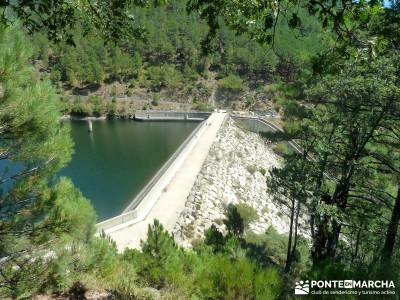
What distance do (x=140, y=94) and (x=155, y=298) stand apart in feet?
194

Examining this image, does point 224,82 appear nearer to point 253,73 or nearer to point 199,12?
point 253,73

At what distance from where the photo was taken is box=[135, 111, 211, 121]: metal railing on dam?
53.0 m

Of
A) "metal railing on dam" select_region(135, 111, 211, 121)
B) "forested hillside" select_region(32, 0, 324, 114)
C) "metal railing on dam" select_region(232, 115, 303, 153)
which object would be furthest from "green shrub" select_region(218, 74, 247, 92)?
"metal railing on dam" select_region(232, 115, 303, 153)

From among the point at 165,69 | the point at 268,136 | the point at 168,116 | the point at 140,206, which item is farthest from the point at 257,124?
the point at 268,136

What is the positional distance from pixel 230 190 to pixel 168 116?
35437 millimetres

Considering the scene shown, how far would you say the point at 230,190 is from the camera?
20.2 meters

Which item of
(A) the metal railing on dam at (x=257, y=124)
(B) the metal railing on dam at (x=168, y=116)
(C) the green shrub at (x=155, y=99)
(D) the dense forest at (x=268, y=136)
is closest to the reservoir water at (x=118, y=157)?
(B) the metal railing on dam at (x=168, y=116)

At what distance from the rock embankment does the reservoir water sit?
4.30 m

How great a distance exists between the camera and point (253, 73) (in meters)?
63.8

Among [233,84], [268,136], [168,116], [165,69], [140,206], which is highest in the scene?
[165,69]

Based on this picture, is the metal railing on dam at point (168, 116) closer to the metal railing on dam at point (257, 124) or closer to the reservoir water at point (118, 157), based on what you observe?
the reservoir water at point (118, 157)

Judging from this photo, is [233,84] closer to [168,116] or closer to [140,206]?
[168,116]

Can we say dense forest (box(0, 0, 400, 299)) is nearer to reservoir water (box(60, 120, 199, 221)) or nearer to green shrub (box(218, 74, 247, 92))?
reservoir water (box(60, 120, 199, 221))

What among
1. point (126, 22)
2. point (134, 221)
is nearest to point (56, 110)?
point (126, 22)
